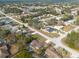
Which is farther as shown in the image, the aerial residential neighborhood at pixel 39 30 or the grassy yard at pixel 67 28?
the grassy yard at pixel 67 28

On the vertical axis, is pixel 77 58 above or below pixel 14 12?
below

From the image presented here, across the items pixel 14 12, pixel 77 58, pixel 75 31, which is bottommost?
pixel 77 58

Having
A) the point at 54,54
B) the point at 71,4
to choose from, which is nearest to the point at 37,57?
the point at 54,54

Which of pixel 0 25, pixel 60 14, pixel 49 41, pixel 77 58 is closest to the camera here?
pixel 77 58

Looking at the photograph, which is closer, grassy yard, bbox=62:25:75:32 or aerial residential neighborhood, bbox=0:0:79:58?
aerial residential neighborhood, bbox=0:0:79:58

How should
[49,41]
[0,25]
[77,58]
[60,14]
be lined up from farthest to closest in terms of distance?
[60,14]
[0,25]
[49,41]
[77,58]

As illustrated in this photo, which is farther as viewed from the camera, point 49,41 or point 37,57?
point 49,41

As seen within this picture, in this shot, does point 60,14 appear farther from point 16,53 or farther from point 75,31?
point 16,53
